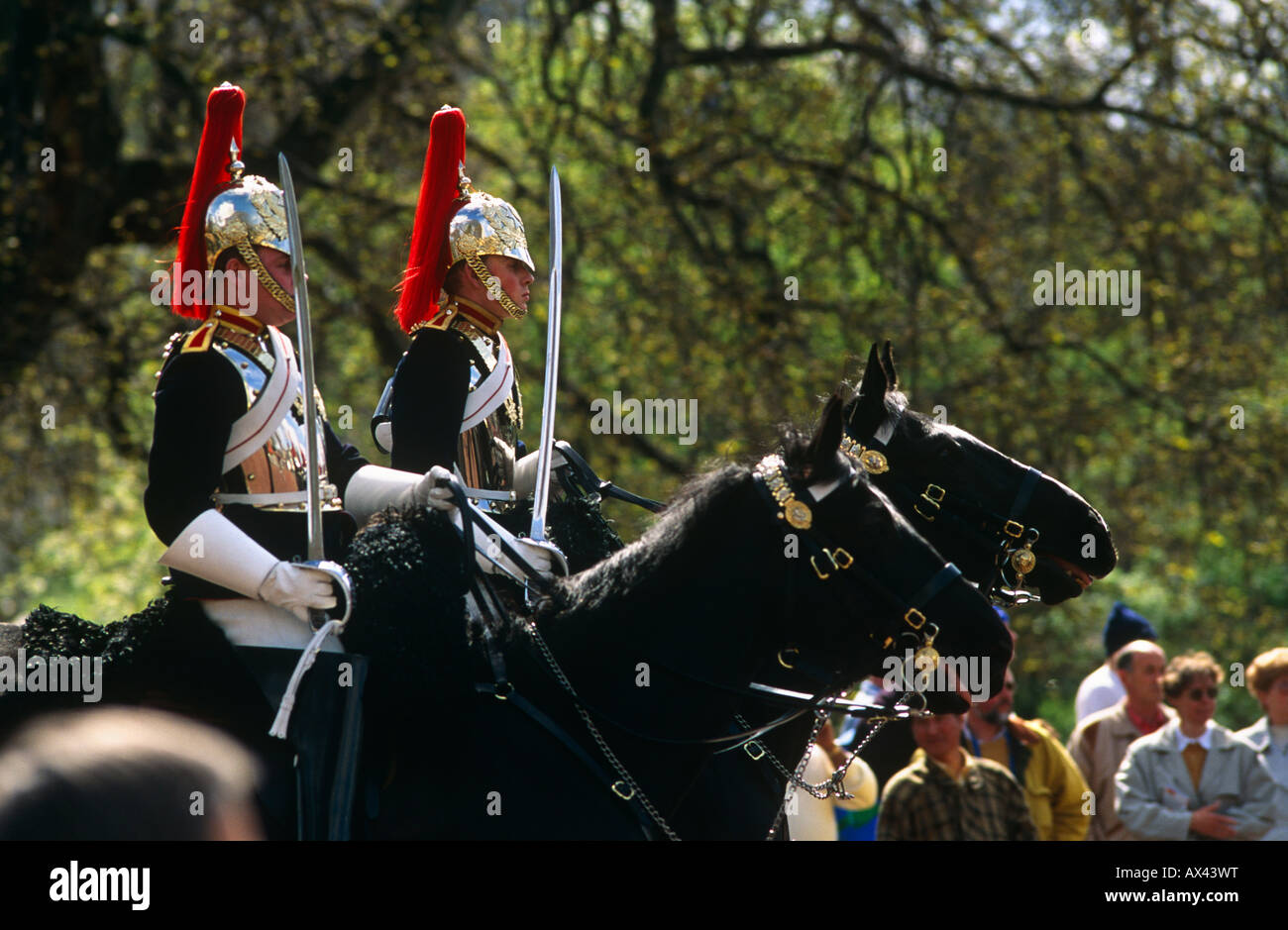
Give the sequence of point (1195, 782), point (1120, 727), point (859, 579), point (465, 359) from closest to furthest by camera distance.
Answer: point (859, 579) < point (465, 359) < point (1195, 782) < point (1120, 727)

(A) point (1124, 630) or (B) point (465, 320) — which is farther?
(A) point (1124, 630)

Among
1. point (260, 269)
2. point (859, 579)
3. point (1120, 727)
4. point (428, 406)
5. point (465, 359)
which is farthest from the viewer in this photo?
point (1120, 727)

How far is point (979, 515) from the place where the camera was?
4.10 metres

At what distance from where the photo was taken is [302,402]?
155 inches

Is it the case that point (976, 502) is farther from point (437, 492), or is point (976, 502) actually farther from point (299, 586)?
point (299, 586)

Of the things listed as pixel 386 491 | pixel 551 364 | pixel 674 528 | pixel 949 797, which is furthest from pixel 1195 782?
pixel 386 491

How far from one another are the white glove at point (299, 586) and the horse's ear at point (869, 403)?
4.41ft

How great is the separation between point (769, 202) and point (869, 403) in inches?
262

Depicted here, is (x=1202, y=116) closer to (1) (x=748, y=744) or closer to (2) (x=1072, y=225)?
(2) (x=1072, y=225)

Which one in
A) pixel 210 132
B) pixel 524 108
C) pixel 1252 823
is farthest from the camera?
pixel 524 108

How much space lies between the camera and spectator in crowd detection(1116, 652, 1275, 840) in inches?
216

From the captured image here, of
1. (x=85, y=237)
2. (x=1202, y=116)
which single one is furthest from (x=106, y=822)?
(x=1202, y=116)
